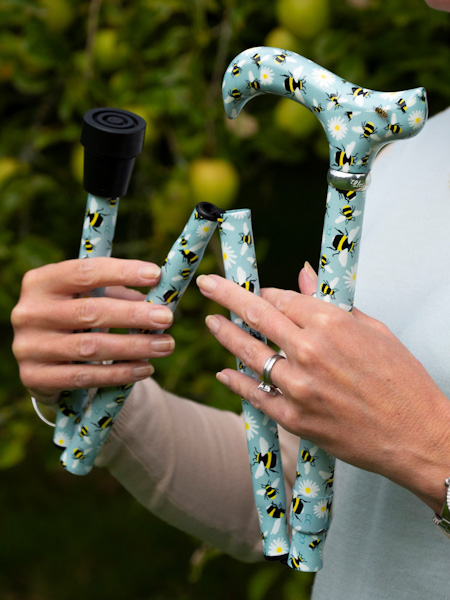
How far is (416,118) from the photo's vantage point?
50 centimetres

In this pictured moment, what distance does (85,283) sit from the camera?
656mm

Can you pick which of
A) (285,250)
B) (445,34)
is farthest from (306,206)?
(445,34)

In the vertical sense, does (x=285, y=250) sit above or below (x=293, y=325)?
below

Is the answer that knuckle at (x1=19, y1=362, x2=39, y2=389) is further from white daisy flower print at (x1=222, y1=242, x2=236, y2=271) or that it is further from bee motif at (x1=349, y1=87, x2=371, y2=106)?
bee motif at (x1=349, y1=87, x2=371, y2=106)

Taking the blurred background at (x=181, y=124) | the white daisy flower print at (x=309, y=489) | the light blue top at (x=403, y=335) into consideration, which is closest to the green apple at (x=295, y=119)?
the blurred background at (x=181, y=124)

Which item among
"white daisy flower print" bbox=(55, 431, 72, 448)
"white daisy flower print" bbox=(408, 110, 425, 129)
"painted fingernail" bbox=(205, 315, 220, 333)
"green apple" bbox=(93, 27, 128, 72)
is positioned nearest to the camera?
"white daisy flower print" bbox=(408, 110, 425, 129)

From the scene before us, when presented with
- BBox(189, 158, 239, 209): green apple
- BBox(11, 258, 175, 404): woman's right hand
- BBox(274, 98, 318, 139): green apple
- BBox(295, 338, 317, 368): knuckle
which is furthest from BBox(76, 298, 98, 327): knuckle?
BBox(274, 98, 318, 139): green apple

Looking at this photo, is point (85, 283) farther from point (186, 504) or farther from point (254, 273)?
point (186, 504)

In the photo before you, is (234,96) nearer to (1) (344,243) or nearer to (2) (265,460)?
(1) (344,243)

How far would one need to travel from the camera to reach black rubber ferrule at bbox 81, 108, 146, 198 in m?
0.60

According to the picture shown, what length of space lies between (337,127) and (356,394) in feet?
0.62

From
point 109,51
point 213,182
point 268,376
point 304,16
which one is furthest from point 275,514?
point 109,51

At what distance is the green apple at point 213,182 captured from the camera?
3.24 ft

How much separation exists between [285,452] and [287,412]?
29 centimetres
